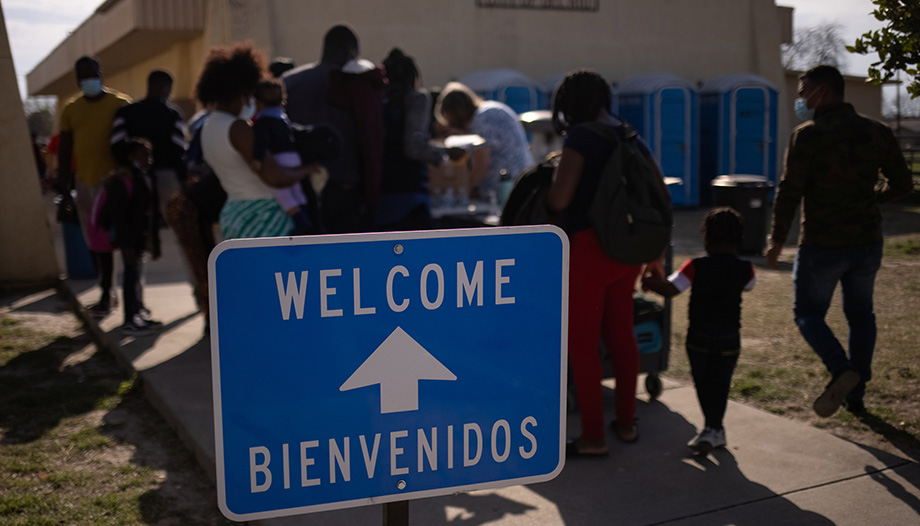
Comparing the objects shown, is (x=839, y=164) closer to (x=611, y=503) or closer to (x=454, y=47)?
(x=611, y=503)

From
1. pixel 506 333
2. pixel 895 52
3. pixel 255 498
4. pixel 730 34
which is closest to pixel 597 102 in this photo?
pixel 895 52

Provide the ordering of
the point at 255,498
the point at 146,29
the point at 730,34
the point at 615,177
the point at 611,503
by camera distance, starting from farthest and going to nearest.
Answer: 1. the point at 730,34
2. the point at 146,29
3. the point at 615,177
4. the point at 611,503
5. the point at 255,498

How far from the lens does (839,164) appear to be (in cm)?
425

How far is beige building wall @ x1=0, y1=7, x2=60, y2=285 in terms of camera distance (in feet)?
28.1

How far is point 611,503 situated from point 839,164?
81.8 inches

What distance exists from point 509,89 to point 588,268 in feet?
38.3

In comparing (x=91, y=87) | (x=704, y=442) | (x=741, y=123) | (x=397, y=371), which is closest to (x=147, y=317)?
(x=91, y=87)

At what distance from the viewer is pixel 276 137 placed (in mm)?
4676

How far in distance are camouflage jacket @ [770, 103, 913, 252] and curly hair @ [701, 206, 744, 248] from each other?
0.67m

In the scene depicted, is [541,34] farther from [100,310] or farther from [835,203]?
[835,203]

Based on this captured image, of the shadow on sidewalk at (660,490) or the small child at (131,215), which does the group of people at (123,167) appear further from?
the shadow on sidewalk at (660,490)

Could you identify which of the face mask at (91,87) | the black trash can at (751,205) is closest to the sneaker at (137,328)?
the face mask at (91,87)

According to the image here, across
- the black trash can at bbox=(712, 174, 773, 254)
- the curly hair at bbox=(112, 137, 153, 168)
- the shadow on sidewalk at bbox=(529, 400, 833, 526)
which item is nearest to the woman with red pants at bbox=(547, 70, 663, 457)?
the shadow on sidewalk at bbox=(529, 400, 833, 526)

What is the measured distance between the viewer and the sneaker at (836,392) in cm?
409
